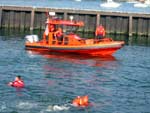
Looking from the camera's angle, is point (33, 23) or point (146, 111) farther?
point (33, 23)

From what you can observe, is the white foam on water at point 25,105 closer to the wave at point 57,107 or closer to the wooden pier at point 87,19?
the wave at point 57,107

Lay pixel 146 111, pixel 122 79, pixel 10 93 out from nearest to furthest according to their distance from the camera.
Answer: pixel 146 111 → pixel 10 93 → pixel 122 79

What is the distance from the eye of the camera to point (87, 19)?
6950cm

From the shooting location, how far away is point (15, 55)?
4944cm

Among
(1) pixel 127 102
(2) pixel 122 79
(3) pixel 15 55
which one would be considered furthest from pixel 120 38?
(1) pixel 127 102

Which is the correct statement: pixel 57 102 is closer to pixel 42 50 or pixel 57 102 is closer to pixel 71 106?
pixel 71 106

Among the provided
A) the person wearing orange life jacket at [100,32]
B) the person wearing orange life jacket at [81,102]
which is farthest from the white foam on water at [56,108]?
the person wearing orange life jacket at [100,32]

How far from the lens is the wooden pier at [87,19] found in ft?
225

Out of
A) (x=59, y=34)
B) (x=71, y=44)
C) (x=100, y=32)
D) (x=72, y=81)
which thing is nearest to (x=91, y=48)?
(x=100, y=32)

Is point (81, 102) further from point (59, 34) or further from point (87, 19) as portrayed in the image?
point (87, 19)

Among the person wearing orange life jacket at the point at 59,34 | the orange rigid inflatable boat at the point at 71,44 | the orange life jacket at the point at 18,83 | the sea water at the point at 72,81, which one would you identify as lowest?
the sea water at the point at 72,81

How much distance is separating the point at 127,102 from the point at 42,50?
20.8 metres

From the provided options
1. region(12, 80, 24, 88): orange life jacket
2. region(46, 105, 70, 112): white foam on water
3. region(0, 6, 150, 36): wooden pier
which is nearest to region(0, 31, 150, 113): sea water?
region(46, 105, 70, 112): white foam on water

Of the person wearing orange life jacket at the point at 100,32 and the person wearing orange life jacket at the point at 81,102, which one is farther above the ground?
the person wearing orange life jacket at the point at 100,32
